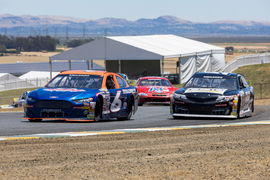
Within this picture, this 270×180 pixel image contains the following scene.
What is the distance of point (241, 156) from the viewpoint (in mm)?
8547

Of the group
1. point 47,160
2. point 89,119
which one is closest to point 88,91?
point 89,119

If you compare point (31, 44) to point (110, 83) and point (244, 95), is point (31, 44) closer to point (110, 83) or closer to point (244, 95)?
point (244, 95)

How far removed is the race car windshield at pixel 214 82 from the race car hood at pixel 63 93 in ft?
11.0

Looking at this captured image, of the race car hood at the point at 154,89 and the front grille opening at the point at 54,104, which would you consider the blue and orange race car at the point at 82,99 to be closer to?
the front grille opening at the point at 54,104

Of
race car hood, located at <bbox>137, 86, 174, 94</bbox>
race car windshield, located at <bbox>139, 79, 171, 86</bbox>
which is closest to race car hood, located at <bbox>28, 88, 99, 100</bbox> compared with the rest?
race car hood, located at <bbox>137, 86, 174, 94</bbox>

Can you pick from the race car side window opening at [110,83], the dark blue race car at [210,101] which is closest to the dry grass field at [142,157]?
the race car side window opening at [110,83]

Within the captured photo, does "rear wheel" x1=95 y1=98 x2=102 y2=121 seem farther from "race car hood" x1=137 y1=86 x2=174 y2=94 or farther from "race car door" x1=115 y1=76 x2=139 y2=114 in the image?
"race car hood" x1=137 y1=86 x2=174 y2=94

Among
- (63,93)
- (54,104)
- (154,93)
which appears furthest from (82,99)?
(154,93)

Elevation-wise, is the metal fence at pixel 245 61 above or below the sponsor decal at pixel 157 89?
above

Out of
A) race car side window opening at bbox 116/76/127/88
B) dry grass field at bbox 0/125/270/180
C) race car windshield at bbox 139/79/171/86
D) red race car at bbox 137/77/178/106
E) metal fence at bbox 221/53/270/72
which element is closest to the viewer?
dry grass field at bbox 0/125/270/180

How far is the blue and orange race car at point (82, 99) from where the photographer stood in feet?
45.9

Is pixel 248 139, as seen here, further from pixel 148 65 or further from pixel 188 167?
pixel 148 65

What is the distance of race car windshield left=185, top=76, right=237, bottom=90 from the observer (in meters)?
16.7

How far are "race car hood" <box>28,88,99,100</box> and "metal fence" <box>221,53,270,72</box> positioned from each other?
41.5 meters
